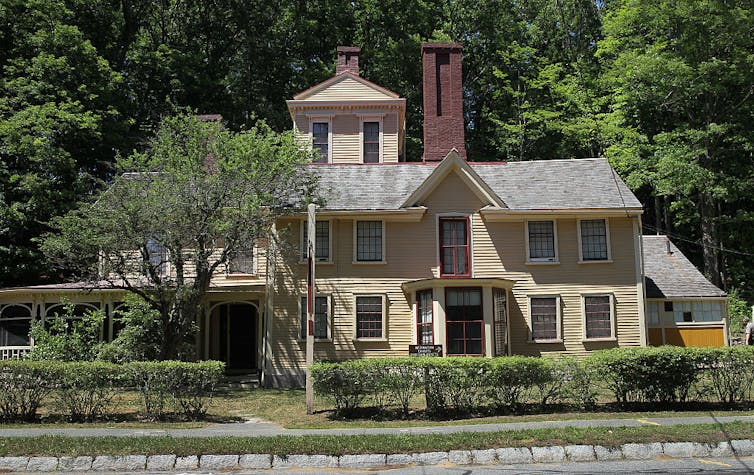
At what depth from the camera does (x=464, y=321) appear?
22469 mm

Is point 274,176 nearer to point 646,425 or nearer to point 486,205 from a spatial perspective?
point 486,205

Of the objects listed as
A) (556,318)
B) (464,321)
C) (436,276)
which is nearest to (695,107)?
(556,318)

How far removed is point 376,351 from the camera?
2370 cm

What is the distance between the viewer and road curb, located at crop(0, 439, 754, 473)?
10.5 m

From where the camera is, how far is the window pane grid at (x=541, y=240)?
79.9 feet

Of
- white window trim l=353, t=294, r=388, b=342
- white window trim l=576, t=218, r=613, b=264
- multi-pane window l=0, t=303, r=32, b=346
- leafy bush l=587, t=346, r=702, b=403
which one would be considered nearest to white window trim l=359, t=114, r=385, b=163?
white window trim l=353, t=294, r=388, b=342

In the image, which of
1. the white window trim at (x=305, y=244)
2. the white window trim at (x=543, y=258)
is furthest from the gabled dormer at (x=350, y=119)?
the white window trim at (x=543, y=258)

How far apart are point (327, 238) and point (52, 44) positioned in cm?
1951

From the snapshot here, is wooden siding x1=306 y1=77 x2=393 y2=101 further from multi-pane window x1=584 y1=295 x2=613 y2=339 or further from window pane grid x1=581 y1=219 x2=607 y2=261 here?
→ multi-pane window x1=584 y1=295 x2=613 y2=339

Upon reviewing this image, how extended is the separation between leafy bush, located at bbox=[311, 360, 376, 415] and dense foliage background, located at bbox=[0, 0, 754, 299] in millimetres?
20677

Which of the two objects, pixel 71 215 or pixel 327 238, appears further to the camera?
pixel 327 238

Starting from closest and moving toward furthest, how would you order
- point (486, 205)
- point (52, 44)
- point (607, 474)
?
point (607, 474) < point (486, 205) < point (52, 44)

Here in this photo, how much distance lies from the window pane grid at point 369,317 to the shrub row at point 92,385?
8.80 meters

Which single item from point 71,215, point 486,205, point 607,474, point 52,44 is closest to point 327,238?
point 486,205
